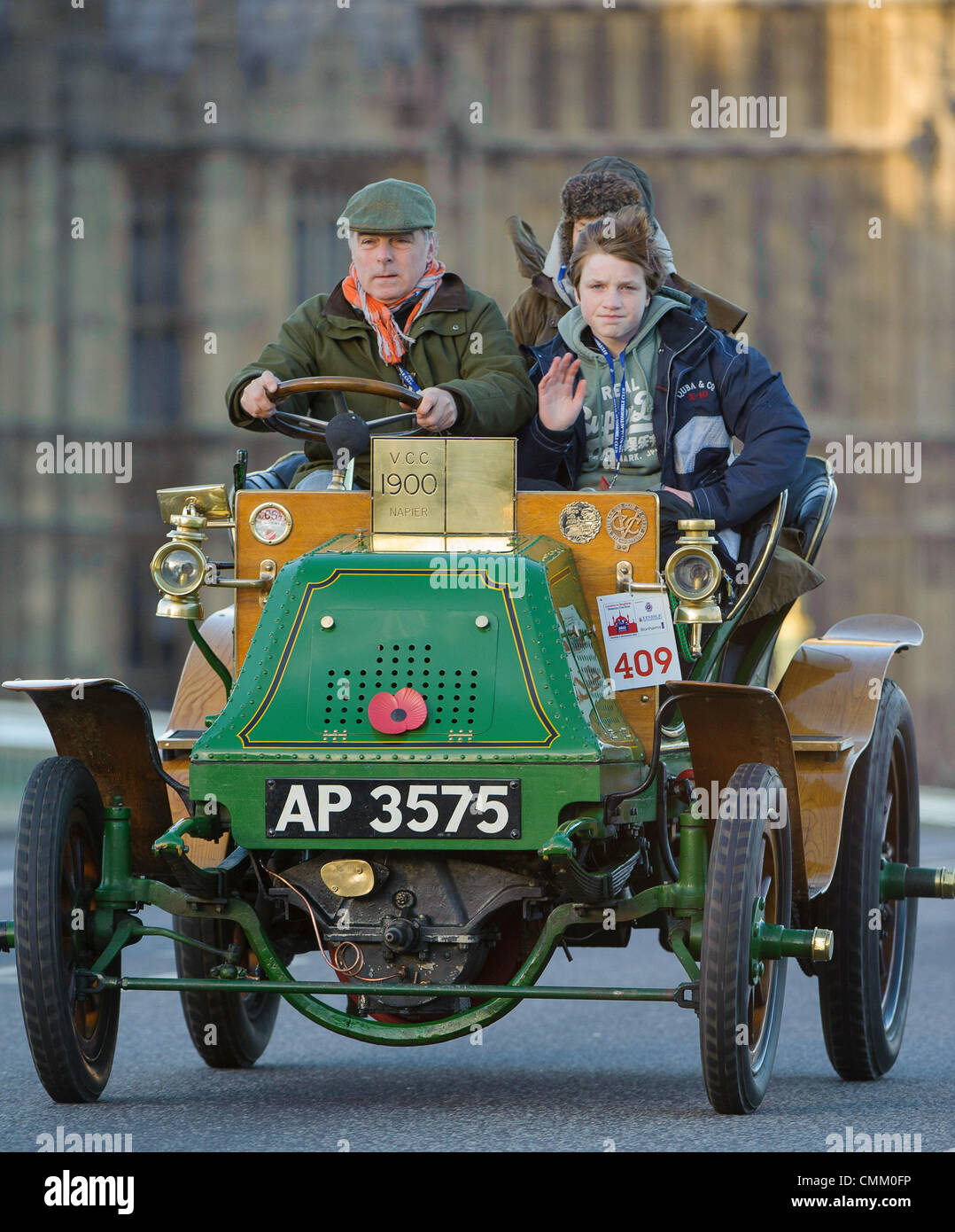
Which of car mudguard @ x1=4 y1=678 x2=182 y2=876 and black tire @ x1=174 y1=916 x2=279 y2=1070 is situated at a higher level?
car mudguard @ x1=4 y1=678 x2=182 y2=876

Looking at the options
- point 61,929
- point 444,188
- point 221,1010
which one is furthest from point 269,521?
point 444,188

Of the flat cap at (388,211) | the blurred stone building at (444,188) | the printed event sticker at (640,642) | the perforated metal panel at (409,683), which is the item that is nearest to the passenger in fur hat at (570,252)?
the flat cap at (388,211)

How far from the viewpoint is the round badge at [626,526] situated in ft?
24.5

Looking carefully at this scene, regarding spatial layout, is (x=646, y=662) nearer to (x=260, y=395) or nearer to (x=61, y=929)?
(x=260, y=395)

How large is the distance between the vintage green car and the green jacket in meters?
0.36

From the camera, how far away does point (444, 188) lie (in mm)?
34875

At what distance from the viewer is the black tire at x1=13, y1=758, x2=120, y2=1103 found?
6863mm

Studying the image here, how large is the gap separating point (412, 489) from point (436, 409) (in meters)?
0.44

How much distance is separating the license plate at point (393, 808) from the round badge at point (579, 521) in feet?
3.37

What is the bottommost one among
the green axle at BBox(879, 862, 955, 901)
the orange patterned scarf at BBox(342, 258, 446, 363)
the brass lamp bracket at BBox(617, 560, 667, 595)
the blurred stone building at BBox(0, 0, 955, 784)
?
the green axle at BBox(879, 862, 955, 901)

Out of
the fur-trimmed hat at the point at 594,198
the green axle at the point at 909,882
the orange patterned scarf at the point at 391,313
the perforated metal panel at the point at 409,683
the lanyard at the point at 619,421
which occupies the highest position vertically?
the fur-trimmed hat at the point at 594,198

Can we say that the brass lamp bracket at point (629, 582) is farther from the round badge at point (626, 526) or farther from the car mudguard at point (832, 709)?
the car mudguard at point (832, 709)

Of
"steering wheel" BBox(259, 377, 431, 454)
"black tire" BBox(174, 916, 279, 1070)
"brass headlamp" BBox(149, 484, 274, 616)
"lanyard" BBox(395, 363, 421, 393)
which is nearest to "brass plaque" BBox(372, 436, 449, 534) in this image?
"steering wheel" BBox(259, 377, 431, 454)

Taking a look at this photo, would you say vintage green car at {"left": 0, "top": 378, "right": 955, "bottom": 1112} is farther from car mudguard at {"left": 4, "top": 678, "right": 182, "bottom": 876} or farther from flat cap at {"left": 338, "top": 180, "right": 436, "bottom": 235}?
flat cap at {"left": 338, "top": 180, "right": 436, "bottom": 235}
